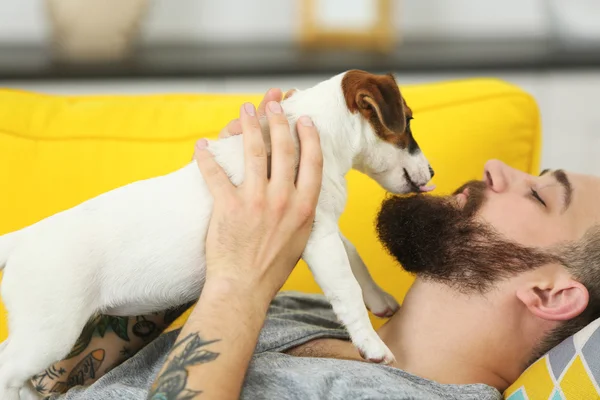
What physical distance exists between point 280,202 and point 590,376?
21.2 inches

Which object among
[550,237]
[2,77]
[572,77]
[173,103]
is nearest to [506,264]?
[550,237]

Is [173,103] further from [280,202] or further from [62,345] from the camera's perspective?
[62,345]

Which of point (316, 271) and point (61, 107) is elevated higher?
point (61, 107)

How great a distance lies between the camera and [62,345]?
42.0 inches

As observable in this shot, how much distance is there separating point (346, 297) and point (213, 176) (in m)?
0.28

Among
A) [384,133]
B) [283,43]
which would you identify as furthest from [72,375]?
[283,43]

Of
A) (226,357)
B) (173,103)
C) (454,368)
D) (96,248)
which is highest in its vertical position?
(173,103)

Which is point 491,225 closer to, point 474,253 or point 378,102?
point 474,253

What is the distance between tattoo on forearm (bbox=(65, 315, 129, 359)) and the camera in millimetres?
1357

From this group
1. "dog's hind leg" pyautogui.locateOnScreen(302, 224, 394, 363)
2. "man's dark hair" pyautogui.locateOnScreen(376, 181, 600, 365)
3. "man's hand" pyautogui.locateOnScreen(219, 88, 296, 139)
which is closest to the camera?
"dog's hind leg" pyautogui.locateOnScreen(302, 224, 394, 363)

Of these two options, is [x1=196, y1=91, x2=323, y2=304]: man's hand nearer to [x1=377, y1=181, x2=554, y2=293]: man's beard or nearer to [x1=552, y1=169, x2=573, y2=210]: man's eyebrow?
[x1=377, y1=181, x2=554, y2=293]: man's beard

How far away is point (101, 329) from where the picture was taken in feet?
4.55

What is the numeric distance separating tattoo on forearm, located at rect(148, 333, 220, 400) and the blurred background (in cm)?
182

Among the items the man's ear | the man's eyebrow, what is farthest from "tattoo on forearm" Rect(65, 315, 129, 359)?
the man's eyebrow
